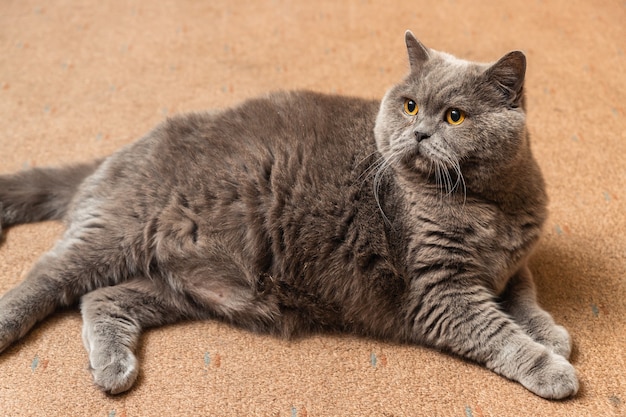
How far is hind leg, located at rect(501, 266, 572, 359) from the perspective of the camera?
1364 millimetres

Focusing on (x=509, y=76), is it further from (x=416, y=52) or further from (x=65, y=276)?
(x=65, y=276)

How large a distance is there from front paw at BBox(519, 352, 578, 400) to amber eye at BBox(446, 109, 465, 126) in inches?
19.2

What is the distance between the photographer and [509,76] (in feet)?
4.29

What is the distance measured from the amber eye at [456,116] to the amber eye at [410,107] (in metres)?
0.08

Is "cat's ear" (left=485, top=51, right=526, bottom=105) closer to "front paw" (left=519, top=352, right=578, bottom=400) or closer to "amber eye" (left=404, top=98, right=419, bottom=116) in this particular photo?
"amber eye" (left=404, top=98, right=419, bottom=116)

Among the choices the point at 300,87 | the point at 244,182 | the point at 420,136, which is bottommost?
the point at 300,87

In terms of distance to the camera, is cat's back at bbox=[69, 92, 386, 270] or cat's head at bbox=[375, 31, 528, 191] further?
cat's back at bbox=[69, 92, 386, 270]

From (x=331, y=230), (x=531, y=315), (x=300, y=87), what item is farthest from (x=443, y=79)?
(x=300, y=87)

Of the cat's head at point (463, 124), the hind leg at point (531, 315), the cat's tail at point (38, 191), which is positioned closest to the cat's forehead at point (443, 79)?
the cat's head at point (463, 124)

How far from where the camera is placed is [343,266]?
1438 mm

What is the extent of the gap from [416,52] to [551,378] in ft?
2.38

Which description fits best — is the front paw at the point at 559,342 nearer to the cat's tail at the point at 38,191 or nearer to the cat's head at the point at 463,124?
the cat's head at the point at 463,124

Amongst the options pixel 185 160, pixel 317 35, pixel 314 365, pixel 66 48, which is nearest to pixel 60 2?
pixel 66 48

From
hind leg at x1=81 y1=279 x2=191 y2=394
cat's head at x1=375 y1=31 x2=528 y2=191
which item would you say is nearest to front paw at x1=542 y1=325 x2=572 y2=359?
cat's head at x1=375 y1=31 x2=528 y2=191
